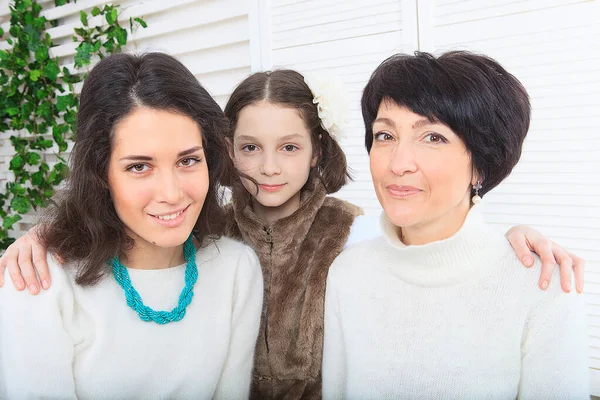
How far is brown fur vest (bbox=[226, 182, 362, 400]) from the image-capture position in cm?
171

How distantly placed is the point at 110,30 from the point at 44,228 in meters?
2.34

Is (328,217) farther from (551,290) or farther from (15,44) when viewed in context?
(15,44)

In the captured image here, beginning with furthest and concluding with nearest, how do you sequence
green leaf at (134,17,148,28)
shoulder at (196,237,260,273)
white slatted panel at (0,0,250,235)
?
1. green leaf at (134,17,148,28)
2. white slatted panel at (0,0,250,235)
3. shoulder at (196,237,260,273)

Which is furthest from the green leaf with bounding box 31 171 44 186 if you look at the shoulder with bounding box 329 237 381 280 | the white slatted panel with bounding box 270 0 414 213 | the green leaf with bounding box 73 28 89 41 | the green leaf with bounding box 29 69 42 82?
the shoulder with bounding box 329 237 381 280

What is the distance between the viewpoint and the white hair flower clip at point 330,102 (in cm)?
186

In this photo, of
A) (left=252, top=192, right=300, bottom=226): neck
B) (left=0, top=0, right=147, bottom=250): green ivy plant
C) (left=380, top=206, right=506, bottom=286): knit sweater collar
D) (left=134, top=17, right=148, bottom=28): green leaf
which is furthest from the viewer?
(left=0, top=0, right=147, bottom=250): green ivy plant

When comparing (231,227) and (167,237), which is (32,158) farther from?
(167,237)

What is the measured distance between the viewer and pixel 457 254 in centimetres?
141

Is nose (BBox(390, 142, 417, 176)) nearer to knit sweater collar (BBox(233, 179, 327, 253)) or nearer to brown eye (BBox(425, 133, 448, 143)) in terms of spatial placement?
brown eye (BBox(425, 133, 448, 143))

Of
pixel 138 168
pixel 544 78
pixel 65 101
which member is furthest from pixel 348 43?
pixel 65 101

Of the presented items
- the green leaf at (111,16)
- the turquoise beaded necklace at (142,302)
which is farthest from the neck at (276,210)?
the green leaf at (111,16)

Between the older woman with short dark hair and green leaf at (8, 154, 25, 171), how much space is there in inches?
134

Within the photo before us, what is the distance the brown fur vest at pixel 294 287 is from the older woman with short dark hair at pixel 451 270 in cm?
20

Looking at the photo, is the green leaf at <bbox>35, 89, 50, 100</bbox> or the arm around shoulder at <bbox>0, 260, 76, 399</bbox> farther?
the green leaf at <bbox>35, 89, 50, 100</bbox>
